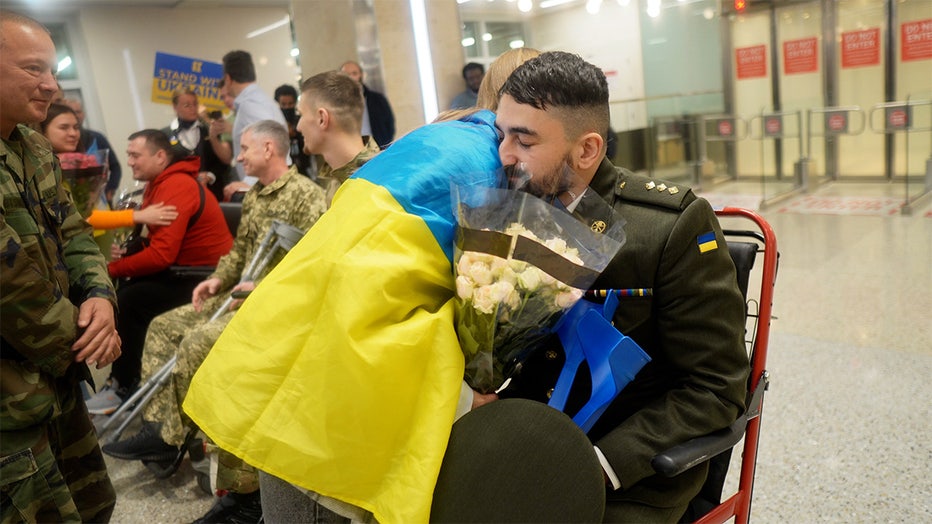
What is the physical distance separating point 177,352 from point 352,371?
1.92 meters

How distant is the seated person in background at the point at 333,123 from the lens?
9.06 feet

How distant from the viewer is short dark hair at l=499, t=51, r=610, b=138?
1307mm

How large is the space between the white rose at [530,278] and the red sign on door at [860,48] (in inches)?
314

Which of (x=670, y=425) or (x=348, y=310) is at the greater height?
(x=348, y=310)

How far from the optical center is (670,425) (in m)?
1.31

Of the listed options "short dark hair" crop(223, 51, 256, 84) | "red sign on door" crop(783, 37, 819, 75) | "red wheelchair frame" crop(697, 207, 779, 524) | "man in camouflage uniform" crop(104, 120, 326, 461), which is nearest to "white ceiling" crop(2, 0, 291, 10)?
"short dark hair" crop(223, 51, 256, 84)

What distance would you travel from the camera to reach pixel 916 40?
22.5 feet

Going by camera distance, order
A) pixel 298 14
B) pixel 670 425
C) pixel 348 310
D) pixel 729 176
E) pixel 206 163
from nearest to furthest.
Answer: pixel 348 310
pixel 670 425
pixel 206 163
pixel 298 14
pixel 729 176

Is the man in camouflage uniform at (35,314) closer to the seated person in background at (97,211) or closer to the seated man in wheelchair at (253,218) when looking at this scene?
the seated man in wheelchair at (253,218)

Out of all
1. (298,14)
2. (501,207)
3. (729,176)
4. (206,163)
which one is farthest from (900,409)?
(729,176)

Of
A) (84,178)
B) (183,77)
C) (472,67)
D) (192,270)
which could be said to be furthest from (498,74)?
(183,77)

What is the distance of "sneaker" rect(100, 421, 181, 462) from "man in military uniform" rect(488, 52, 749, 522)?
2.12m

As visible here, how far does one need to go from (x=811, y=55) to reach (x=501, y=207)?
8236 millimetres

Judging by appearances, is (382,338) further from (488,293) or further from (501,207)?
(501,207)
